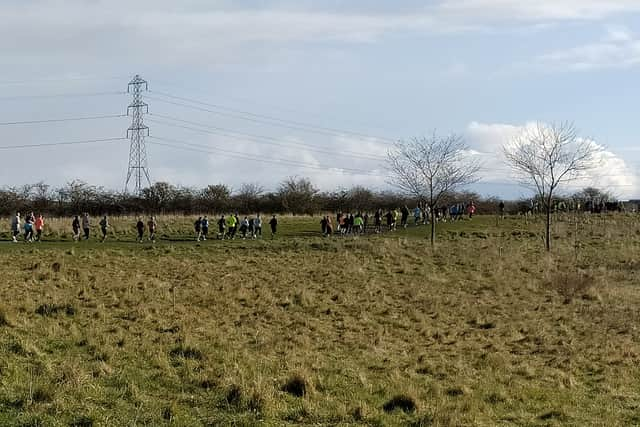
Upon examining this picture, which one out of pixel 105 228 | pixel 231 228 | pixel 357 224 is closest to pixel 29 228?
pixel 105 228

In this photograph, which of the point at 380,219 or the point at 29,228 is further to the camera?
the point at 380,219

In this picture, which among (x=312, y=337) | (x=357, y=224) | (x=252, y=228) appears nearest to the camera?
(x=312, y=337)

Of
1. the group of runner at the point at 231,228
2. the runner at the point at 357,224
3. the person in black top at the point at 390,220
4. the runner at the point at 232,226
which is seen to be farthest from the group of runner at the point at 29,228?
the person in black top at the point at 390,220

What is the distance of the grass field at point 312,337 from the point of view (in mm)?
8695

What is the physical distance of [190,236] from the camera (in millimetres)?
41000

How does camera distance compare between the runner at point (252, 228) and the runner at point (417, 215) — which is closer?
the runner at point (252, 228)

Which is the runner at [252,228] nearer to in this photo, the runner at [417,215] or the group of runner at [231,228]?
the group of runner at [231,228]

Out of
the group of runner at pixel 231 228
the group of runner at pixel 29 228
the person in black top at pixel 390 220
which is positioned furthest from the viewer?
the person in black top at pixel 390 220

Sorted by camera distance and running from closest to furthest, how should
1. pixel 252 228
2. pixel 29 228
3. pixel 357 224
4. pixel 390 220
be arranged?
pixel 29 228, pixel 252 228, pixel 357 224, pixel 390 220

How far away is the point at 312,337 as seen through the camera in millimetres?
15633

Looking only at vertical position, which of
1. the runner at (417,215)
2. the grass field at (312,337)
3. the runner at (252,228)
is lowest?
the grass field at (312,337)

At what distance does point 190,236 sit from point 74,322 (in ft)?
88.4

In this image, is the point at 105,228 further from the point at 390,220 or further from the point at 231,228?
the point at 390,220

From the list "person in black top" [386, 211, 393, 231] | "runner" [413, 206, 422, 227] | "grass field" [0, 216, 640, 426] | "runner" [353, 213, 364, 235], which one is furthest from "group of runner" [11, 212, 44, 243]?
"runner" [413, 206, 422, 227]
